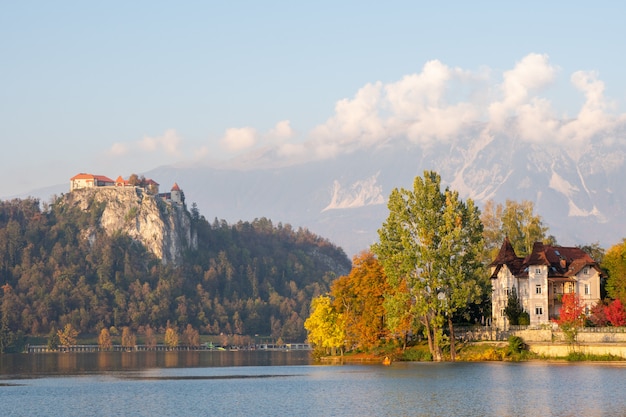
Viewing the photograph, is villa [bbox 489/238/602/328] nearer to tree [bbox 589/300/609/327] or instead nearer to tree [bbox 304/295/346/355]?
tree [bbox 589/300/609/327]

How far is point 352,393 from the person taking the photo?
9000cm

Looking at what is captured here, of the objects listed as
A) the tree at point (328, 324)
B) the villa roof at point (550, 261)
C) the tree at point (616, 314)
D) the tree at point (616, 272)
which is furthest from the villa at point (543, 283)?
the tree at point (328, 324)

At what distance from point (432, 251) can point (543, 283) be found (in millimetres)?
24791

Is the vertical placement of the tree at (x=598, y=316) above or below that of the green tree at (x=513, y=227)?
below

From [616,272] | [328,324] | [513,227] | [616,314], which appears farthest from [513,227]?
[616,314]

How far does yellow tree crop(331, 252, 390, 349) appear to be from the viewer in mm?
135500

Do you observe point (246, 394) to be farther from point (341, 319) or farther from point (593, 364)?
point (341, 319)

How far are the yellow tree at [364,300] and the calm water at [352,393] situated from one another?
39.1 feet

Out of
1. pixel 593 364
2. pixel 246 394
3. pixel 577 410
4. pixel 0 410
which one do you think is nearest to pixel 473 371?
pixel 593 364

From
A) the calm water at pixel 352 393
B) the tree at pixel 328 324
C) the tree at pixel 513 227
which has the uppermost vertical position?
the tree at pixel 513 227

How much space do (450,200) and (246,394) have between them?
44588 mm

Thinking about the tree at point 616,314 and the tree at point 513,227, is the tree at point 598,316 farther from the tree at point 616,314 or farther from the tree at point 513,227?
the tree at point 513,227

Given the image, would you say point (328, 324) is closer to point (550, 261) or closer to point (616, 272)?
point (550, 261)

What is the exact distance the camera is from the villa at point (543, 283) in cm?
14475
